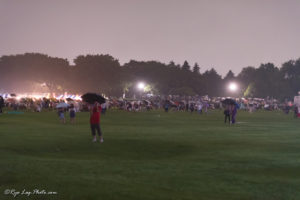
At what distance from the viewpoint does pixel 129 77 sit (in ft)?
419

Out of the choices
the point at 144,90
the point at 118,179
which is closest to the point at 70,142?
the point at 118,179

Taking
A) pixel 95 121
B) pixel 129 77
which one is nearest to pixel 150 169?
pixel 95 121

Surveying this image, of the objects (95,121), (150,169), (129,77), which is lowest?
(150,169)

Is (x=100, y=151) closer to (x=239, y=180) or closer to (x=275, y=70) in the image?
(x=239, y=180)

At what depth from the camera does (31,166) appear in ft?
42.3

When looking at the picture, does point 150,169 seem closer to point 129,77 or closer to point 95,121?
point 95,121

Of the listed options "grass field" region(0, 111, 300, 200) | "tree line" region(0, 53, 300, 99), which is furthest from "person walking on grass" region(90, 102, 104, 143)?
"tree line" region(0, 53, 300, 99)

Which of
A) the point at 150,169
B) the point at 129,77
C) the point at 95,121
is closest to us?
the point at 150,169

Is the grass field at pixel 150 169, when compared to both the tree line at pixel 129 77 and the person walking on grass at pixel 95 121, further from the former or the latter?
the tree line at pixel 129 77

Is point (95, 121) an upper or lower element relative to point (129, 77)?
lower

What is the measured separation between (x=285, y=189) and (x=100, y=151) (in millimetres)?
8964

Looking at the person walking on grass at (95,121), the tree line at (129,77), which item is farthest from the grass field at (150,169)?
the tree line at (129,77)

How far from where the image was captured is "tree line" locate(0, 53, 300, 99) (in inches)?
4532

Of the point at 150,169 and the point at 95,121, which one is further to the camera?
the point at 95,121
